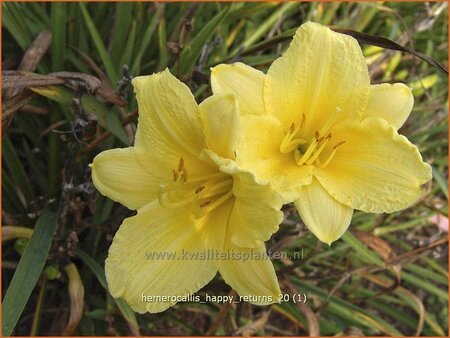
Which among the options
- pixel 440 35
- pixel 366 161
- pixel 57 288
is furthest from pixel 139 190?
pixel 440 35

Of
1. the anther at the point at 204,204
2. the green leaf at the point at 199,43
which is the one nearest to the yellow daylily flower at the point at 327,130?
the anther at the point at 204,204

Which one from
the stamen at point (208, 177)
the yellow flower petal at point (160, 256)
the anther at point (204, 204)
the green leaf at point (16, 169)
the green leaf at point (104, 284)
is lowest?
the green leaf at point (104, 284)

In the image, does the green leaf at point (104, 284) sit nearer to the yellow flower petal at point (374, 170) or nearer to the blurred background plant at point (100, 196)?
the blurred background plant at point (100, 196)

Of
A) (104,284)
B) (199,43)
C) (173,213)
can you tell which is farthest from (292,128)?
(104,284)

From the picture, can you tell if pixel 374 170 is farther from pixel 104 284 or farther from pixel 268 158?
pixel 104 284

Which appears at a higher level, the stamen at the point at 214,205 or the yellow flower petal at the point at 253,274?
the stamen at the point at 214,205

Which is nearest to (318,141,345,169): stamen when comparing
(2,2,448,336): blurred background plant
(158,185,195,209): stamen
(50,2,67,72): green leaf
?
(158,185,195,209): stamen

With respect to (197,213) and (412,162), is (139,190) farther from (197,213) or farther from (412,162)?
(412,162)
